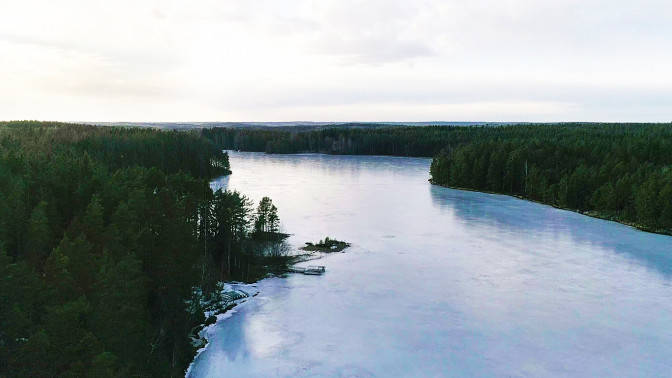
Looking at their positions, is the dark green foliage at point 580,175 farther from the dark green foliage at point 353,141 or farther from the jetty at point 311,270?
the dark green foliage at point 353,141

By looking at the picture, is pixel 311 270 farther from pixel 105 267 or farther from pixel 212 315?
pixel 105 267

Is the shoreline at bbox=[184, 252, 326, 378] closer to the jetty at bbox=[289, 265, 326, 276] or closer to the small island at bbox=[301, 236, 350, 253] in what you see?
the jetty at bbox=[289, 265, 326, 276]

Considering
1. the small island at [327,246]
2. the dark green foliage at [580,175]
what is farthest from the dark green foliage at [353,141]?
the small island at [327,246]

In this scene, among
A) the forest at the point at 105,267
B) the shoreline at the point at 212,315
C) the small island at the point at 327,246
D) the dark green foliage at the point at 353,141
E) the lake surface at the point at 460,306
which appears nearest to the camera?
the forest at the point at 105,267

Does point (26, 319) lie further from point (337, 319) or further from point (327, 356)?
point (337, 319)

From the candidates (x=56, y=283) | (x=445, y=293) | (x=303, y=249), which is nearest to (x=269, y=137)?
(x=303, y=249)

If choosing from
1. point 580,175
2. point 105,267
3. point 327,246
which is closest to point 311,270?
point 327,246
